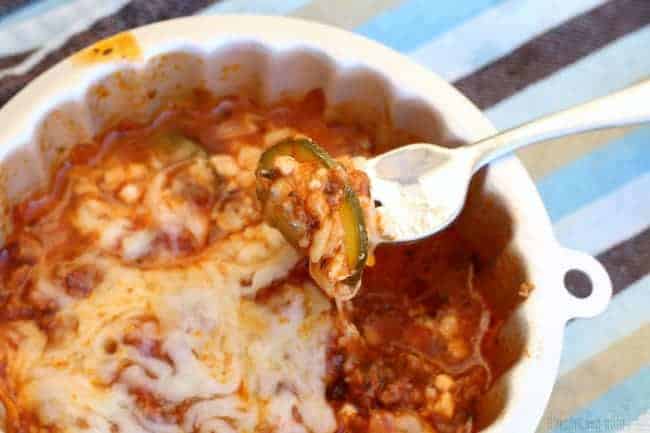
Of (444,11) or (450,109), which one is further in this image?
(444,11)

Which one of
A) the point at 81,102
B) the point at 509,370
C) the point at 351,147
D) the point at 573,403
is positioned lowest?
the point at 573,403

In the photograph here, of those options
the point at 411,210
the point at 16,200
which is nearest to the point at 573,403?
the point at 411,210

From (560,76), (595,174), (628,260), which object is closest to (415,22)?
(560,76)

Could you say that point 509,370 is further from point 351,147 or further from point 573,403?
point 351,147

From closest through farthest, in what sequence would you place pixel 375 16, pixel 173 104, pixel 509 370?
pixel 509 370 < pixel 173 104 < pixel 375 16

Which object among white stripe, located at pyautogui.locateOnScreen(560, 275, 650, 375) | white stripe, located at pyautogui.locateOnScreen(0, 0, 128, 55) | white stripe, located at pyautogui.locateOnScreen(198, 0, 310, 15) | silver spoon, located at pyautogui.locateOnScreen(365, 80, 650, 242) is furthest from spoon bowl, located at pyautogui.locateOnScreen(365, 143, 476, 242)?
white stripe, located at pyautogui.locateOnScreen(0, 0, 128, 55)

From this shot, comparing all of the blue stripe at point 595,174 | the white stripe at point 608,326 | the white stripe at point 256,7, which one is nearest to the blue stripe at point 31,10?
the white stripe at point 256,7

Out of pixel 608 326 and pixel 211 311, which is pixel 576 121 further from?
pixel 211 311
